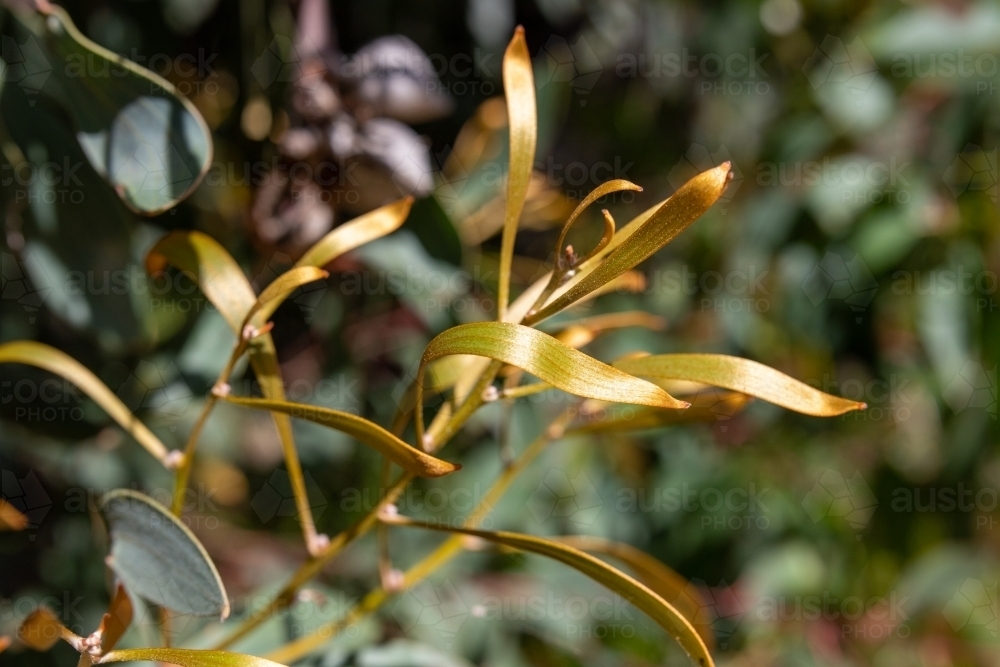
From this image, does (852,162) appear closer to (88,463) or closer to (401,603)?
(401,603)

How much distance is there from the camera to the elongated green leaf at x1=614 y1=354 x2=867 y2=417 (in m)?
0.43

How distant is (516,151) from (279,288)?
15cm

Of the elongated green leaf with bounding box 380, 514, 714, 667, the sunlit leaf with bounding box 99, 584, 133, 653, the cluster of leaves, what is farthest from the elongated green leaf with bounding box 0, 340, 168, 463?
the elongated green leaf with bounding box 380, 514, 714, 667

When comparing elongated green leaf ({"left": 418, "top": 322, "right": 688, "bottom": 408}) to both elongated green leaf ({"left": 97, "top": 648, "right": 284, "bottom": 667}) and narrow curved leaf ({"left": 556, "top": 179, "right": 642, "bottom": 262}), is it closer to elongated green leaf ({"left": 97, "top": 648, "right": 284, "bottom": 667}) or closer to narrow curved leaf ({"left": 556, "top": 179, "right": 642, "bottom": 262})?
narrow curved leaf ({"left": 556, "top": 179, "right": 642, "bottom": 262})

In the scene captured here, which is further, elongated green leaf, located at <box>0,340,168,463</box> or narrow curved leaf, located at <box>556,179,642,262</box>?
elongated green leaf, located at <box>0,340,168,463</box>

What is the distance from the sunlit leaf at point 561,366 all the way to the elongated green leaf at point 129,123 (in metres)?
0.27

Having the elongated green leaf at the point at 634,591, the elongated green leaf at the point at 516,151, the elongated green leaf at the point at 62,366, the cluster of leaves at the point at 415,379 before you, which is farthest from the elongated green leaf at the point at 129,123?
the elongated green leaf at the point at 634,591

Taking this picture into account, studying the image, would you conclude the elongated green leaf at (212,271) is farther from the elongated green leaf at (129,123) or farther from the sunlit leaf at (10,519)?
the sunlit leaf at (10,519)

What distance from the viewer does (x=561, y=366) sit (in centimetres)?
40

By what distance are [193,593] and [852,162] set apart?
98 cm

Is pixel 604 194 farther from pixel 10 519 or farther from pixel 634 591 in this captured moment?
pixel 10 519

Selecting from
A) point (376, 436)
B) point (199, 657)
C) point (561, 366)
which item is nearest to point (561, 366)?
point (561, 366)

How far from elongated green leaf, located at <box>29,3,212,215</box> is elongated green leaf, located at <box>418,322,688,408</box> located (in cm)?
27

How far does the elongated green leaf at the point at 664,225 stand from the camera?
389mm
